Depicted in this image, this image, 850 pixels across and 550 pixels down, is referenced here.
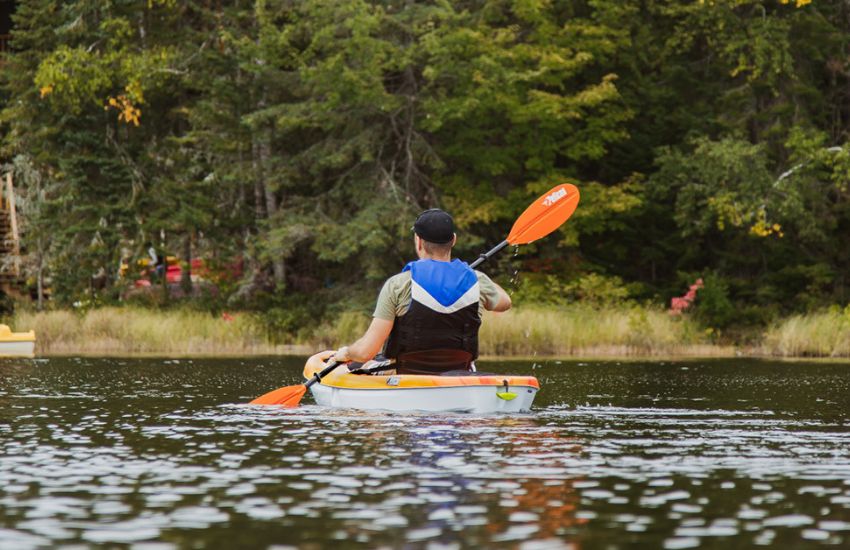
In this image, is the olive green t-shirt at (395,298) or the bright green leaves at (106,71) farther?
the bright green leaves at (106,71)

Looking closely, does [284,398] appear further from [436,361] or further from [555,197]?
[555,197]

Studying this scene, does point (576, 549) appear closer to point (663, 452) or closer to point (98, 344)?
point (663, 452)

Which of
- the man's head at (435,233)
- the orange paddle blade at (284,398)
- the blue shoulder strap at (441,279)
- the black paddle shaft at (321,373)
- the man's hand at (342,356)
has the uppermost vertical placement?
the man's head at (435,233)

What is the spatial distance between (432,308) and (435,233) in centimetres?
61

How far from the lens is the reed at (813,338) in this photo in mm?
25078

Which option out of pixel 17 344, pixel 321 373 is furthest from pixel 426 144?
pixel 321 373

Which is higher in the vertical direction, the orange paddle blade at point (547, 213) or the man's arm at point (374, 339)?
the orange paddle blade at point (547, 213)

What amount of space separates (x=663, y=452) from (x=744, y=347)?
1778 cm

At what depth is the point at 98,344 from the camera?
91.4ft

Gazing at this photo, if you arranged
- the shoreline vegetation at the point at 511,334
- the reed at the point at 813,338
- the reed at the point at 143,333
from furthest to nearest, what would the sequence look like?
the reed at the point at 143,333 < the shoreline vegetation at the point at 511,334 < the reed at the point at 813,338

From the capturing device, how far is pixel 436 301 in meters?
12.6

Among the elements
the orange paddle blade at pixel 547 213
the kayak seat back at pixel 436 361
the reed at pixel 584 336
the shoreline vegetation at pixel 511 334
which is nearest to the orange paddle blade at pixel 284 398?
the kayak seat back at pixel 436 361

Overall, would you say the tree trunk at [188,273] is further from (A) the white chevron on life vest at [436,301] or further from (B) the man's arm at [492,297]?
(A) the white chevron on life vest at [436,301]

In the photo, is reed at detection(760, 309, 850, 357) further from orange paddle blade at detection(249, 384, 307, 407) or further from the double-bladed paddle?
orange paddle blade at detection(249, 384, 307, 407)
